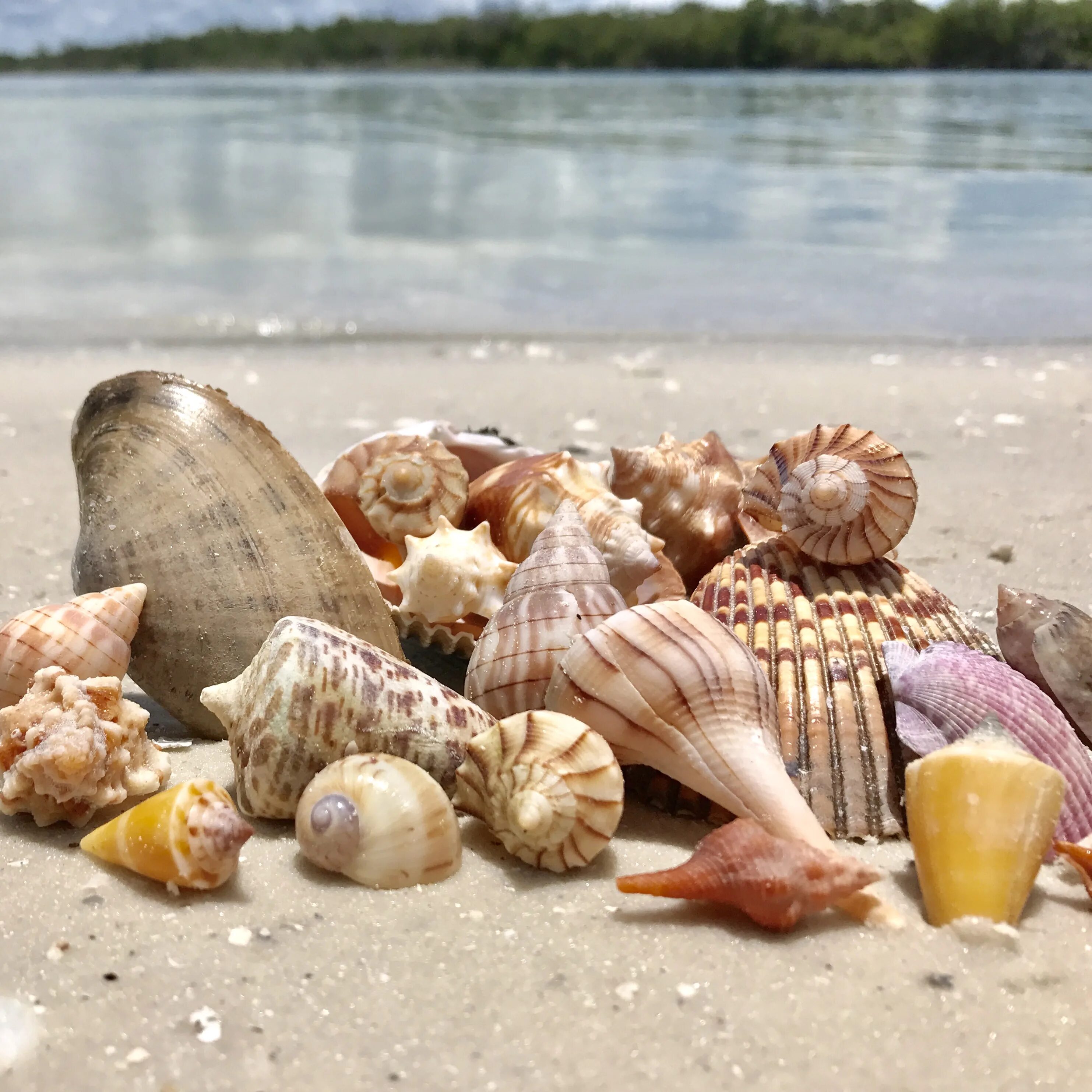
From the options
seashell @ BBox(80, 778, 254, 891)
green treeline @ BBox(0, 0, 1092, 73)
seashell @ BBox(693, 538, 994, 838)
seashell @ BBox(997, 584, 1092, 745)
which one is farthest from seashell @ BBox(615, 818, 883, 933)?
green treeline @ BBox(0, 0, 1092, 73)

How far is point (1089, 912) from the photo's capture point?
1819mm

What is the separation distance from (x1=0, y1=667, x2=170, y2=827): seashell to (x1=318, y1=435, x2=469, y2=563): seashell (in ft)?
2.99

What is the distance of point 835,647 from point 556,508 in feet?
2.62

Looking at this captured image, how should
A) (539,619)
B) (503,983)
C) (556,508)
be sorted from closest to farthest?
1. (503,983)
2. (539,619)
3. (556,508)

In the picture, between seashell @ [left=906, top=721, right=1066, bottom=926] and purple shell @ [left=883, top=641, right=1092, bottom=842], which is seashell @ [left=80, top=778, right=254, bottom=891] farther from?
purple shell @ [left=883, top=641, right=1092, bottom=842]

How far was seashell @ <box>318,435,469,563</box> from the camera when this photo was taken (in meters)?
2.82

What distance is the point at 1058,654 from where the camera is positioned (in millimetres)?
2270

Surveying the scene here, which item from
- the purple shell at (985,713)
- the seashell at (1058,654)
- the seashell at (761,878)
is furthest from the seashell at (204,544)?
the seashell at (1058,654)

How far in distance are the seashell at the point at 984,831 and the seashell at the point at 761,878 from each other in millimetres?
118

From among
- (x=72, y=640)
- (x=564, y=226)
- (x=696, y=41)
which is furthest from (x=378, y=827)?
(x=696, y=41)

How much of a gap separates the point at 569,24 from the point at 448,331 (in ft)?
190

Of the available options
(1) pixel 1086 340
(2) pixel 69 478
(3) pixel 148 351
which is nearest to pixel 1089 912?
(2) pixel 69 478

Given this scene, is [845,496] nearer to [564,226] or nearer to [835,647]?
[835,647]

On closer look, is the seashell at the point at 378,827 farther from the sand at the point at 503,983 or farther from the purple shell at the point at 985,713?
the purple shell at the point at 985,713
